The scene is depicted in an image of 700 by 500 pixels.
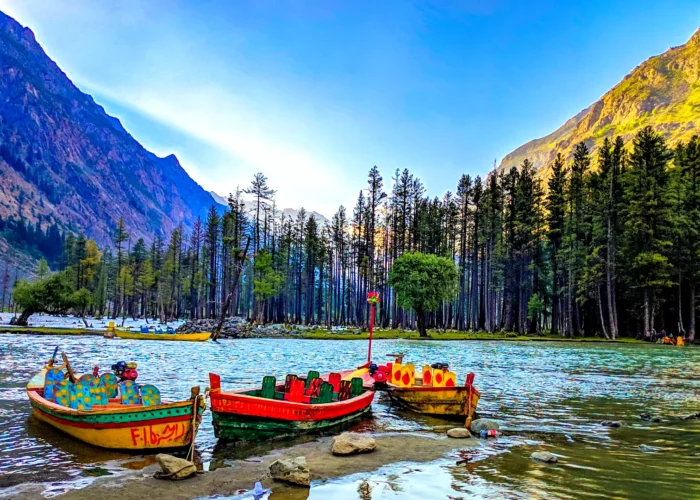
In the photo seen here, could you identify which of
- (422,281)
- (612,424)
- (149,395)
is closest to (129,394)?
(149,395)

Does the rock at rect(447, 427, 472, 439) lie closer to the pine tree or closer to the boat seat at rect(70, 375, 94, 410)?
the boat seat at rect(70, 375, 94, 410)

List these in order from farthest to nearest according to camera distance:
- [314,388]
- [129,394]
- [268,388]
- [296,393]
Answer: [314,388] < [296,393] < [268,388] < [129,394]

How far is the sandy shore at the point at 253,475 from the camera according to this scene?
767cm

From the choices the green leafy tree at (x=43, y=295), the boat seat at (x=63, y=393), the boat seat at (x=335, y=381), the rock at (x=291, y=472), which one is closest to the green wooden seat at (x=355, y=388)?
the boat seat at (x=335, y=381)

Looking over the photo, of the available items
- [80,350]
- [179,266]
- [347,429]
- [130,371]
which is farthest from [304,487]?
[179,266]

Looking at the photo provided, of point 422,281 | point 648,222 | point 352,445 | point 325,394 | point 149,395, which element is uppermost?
point 648,222

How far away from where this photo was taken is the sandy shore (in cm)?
767

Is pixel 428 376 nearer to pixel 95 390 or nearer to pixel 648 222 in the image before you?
pixel 95 390

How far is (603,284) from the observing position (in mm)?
61625

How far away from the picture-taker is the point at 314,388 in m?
14.8

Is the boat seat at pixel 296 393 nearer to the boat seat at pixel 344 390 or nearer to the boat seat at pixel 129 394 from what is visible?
the boat seat at pixel 344 390

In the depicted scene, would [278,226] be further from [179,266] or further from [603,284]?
[603,284]

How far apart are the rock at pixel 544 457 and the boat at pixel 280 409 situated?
5.11m

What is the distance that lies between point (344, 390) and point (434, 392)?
2.92 meters
